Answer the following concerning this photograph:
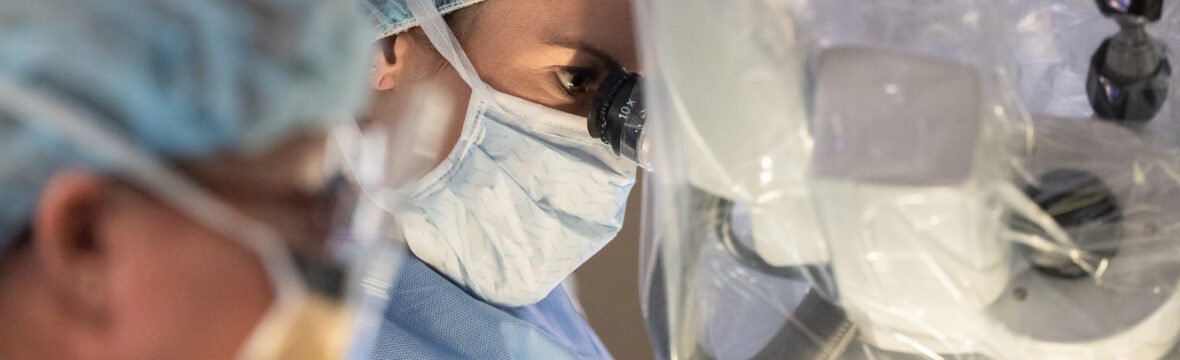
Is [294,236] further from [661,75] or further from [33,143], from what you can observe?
[661,75]

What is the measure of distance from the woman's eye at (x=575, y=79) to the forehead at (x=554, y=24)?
0.04 m

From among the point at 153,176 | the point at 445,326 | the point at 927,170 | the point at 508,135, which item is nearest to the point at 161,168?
the point at 153,176

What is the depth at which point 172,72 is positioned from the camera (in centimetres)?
47

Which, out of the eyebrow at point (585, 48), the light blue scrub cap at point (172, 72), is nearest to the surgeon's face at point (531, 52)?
the eyebrow at point (585, 48)

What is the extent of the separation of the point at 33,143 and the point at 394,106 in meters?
0.33

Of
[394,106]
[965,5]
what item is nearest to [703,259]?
[965,5]

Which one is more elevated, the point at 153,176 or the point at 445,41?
the point at 153,176

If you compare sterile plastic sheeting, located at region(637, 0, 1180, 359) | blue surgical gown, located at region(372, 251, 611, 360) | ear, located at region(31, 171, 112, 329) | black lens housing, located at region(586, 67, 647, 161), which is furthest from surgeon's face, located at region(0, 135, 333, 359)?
blue surgical gown, located at region(372, 251, 611, 360)

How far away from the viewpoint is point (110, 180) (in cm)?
45

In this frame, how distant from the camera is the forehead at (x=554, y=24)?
3.06 ft

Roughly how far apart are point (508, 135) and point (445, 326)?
31cm

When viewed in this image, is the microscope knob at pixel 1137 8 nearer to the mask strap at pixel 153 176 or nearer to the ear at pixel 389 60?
the mask strap at pixel 153 176

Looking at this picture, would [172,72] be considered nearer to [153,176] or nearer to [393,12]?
[153,176]

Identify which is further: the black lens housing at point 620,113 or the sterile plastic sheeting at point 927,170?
the black lens housing at point 620,113
